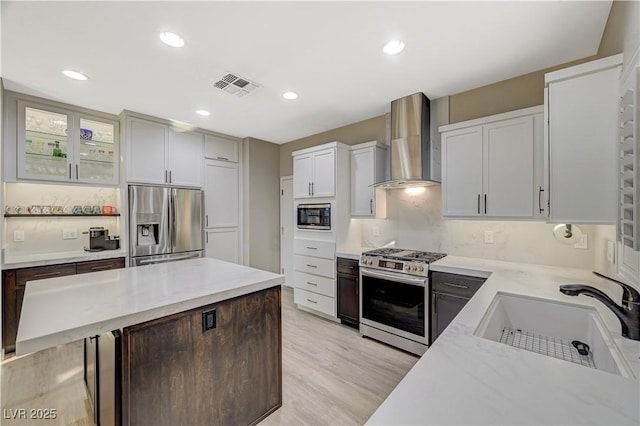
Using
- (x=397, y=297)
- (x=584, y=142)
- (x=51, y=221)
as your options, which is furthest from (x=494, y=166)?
(x=51, y=221)

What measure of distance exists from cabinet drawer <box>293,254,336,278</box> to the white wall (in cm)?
65

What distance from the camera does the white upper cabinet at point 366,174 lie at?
3.41 metres

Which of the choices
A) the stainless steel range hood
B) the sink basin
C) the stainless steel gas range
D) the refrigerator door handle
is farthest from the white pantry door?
the sink basin

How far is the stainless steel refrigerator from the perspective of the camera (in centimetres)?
337

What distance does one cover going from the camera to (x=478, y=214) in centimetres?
259

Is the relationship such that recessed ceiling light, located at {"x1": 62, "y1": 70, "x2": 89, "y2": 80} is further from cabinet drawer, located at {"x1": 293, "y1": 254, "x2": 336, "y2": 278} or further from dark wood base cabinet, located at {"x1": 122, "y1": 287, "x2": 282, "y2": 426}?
cabinet drawer, located at {"x1": 293, "y1": 254, "x2": 336, "y2": 278}

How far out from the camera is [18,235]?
3.03 m

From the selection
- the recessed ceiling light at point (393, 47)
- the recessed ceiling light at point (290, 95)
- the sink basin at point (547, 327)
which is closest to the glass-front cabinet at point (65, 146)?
the recessed ceiling light at point (290, 95)

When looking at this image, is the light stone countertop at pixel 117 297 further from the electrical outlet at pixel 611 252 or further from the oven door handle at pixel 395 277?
the electrical outlet at pixel 611 252

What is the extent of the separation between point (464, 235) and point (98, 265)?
415 cm

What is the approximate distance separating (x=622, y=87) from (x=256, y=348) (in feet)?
8.30

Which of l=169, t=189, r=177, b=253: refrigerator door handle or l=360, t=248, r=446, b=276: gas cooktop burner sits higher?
l=169, t=189, r=177, b=253: refrigerator door handle

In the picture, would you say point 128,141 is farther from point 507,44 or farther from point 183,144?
point 507,44

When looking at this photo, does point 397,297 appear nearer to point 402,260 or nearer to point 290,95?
point 402,260
